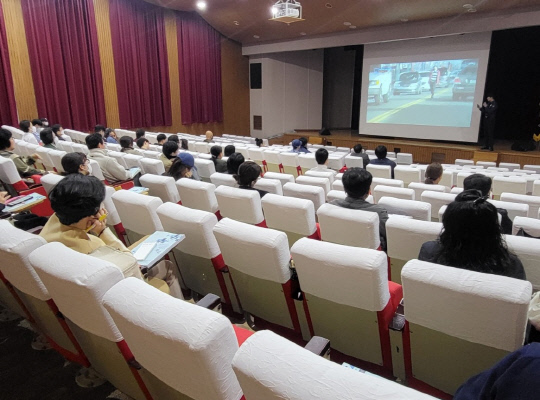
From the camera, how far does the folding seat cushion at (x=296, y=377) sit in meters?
0.77

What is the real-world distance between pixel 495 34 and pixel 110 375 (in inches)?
524

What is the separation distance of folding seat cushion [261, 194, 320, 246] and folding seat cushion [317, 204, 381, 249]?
99 millimetres

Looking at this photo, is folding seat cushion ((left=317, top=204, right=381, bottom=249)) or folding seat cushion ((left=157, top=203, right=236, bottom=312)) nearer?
folding seat cushion ((left=157, top=203, right=236, bottom=312))

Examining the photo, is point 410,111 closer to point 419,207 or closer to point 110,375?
point 419,207

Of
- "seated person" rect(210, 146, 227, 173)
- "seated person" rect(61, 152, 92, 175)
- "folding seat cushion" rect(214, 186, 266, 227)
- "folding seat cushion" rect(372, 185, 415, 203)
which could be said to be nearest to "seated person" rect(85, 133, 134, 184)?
"seated person" rect(61, 152, 92, 175)

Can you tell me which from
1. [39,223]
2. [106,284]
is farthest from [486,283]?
[39,223]

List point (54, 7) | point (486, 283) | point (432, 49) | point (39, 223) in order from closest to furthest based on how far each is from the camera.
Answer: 1. point (486, 283)
2. point (39, 223)
3. point (54, 7)
4. point (432, 49)

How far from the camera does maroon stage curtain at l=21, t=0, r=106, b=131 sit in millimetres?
8867

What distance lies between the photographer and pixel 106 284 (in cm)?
129

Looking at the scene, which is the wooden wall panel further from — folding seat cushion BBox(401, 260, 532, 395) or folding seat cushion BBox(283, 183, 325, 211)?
folding seat cushion BBox(401, 260, 532, 395)

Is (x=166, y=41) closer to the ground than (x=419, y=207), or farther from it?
farther from it

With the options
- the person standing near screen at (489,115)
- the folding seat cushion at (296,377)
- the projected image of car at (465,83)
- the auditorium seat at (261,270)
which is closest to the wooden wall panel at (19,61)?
the auditorium seat at (261,270)

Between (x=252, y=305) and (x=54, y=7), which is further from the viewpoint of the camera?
(x=54, y=7)

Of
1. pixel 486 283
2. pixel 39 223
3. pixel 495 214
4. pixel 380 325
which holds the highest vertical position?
pixel 495 214
